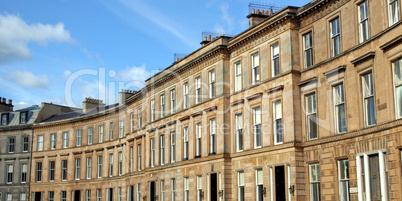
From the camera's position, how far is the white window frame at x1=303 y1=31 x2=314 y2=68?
33125mm

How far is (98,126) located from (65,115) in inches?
454

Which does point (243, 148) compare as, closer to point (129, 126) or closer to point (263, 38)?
point (263, 38)

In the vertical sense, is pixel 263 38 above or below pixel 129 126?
above

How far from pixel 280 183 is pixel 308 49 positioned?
8604 millimetres

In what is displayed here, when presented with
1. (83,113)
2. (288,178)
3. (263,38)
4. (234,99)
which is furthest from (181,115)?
(83,113)

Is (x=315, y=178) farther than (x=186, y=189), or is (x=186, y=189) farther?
(x=186, y=189)

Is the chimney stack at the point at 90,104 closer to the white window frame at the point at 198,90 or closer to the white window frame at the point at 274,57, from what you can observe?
the white window frame at the point at 198,90

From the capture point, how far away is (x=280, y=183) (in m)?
33.8

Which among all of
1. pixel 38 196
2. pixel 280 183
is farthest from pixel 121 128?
pixel 280 183

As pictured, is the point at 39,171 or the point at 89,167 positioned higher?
the point at 89,167

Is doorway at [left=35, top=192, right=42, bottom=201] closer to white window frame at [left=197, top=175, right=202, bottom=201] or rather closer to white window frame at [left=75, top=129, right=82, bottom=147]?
white window frame at [left=75, top=129, right=82, bottom=147]

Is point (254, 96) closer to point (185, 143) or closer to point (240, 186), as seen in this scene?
point (240, 186)

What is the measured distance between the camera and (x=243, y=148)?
38406 millimetres

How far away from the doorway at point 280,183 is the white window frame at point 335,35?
8.03 metres
